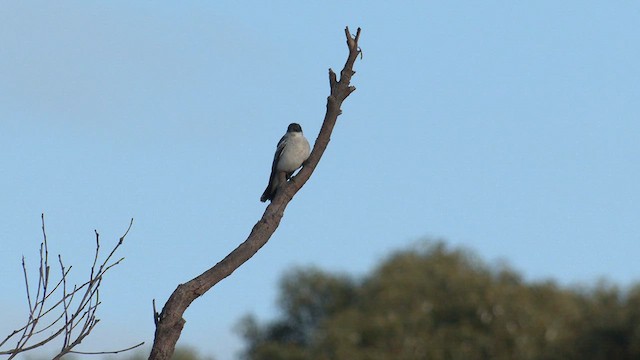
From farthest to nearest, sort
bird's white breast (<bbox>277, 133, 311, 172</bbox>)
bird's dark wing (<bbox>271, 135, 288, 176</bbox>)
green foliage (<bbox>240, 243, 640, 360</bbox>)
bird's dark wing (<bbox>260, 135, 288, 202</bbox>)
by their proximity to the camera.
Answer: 1. green foliage (<bbox>240, 243, 640, 360</bbox>)
2. bird's dark wing (<bbox>271, 135, 288, 176</bbox>)
3. bird's dark wing (<bbox>260, 135, 288, 202</bbox>)
4. bird's white breast (<bbox>277, 133, 311, 172</bbox>)

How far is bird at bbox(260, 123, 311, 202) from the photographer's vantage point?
17.5m

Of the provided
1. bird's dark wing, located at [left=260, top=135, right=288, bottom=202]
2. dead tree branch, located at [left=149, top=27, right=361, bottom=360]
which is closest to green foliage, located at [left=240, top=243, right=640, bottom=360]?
bird's dark wing, located at [left=260, top=135, right=288, bottom=202]

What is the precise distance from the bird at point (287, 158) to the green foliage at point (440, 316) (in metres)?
48.0

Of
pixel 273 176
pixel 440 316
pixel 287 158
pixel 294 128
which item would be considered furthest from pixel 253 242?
pixel 440 316

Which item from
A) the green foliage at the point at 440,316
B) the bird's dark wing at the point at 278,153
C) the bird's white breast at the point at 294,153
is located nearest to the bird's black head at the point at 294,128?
the bird's dark wing at the point at 278,153

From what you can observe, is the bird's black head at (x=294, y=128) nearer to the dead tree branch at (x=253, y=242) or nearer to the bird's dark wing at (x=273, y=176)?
the bird's dark wing at (x=273, y=176)

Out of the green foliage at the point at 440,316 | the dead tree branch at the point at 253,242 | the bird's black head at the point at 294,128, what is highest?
the green foliage at the point at 440,316

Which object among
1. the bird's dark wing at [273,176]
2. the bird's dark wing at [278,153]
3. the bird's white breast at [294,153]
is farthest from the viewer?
the bird's dark wing at [278,153]

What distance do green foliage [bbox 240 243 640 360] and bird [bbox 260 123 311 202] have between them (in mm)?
47958

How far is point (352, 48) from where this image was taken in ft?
36.3

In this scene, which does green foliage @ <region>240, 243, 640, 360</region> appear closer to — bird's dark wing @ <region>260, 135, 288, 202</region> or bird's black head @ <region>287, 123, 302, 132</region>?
bird's black head @ <region>287, 123, 302, 132</region>

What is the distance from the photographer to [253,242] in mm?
9742

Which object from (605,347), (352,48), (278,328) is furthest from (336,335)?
(352,48)

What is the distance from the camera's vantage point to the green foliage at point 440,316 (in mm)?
73625
